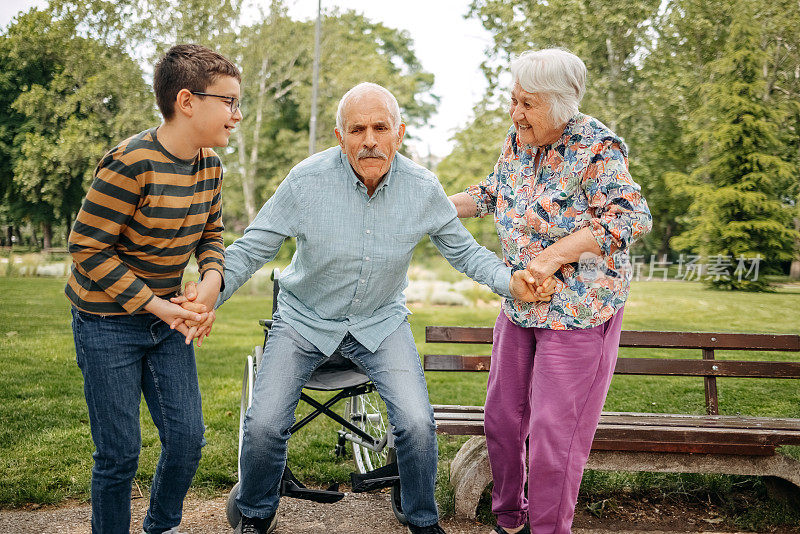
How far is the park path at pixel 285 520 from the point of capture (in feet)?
9.66

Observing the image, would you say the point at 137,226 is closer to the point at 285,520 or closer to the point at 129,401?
the point at 129,401

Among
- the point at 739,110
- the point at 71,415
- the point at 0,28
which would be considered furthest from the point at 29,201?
the point at 739,110

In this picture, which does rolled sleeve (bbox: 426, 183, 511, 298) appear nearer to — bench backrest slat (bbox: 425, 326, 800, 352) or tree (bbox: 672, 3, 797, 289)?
bench backrest slat (bbox: 425, 326, 800, 352)

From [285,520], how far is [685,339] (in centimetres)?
217

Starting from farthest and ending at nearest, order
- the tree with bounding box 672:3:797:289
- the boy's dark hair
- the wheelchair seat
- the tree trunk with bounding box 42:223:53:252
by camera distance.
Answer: the tree with bounding box 672:3:797:289 < the tree trunk with bounding box 42:223:53:252 < the wheelchair seat < the boy's dark hair

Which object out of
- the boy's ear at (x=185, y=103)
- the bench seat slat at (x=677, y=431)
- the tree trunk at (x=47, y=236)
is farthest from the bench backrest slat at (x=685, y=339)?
the tree trunk at (x=47, y=236)

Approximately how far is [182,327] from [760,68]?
12033 millimetres

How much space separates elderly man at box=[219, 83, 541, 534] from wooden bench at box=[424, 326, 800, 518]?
0.48 meters

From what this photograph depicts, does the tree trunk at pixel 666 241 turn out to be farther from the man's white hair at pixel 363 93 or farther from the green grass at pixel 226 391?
the man's white hair at pixel 363 93

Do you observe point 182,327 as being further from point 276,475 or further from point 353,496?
point 353,496

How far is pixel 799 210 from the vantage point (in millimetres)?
10156

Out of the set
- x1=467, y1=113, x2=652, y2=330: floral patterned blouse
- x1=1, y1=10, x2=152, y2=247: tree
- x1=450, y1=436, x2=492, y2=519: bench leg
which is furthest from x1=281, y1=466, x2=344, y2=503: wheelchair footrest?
x1=1, y1=10, x2=152, y2=247: tree

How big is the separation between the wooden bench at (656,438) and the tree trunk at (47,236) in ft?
18.4

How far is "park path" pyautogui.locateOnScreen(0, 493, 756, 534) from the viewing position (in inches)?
116
